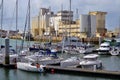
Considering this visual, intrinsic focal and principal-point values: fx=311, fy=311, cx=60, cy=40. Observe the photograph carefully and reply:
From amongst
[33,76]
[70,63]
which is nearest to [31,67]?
[33,76]

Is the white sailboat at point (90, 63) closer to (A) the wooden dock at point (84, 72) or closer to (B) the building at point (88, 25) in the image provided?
(A) the wooden dock at point (84, 72)

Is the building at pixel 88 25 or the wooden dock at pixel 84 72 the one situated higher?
the building at pixel 88 25

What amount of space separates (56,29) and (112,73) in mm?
104937

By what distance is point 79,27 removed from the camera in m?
125

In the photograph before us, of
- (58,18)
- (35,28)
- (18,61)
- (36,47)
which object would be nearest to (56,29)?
(58,18)

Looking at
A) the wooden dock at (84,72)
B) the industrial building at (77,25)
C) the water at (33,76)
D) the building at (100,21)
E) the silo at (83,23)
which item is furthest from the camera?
the building at (100,21)

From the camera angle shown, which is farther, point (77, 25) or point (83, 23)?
point (77, 25)

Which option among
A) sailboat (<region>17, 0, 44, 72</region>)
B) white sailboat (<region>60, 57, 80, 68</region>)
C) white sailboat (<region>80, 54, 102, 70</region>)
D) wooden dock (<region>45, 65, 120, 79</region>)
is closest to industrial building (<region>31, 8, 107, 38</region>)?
white sailboat (<region>60, 57, 80, 68</region>)

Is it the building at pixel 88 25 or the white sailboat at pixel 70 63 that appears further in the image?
the building at pixel 88 25

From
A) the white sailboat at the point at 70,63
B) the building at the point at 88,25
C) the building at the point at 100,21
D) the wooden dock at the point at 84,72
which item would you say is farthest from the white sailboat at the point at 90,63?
the building at the point at 100,21

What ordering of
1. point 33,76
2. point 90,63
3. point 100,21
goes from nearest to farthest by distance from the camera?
point 33,76, point 90,63, point 100,21

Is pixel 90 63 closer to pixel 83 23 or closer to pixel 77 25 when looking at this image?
pixel 83 23

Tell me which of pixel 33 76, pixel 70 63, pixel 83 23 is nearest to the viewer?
pixel 33 76

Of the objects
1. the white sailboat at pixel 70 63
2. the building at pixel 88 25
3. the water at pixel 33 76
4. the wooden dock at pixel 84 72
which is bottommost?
the water at pixel 33 76
